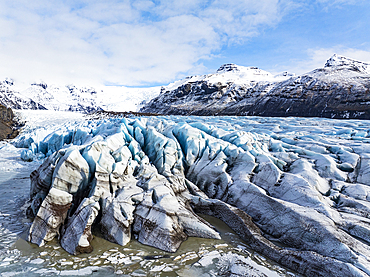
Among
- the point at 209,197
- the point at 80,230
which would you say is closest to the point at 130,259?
the point at 80,230

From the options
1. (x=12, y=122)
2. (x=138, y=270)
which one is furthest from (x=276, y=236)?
(x=12, y=122)

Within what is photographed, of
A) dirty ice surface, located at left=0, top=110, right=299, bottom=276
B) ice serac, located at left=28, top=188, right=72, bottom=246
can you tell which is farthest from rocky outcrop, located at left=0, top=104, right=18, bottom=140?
dirty ice surface, located at left=0, top=110, right=299, bottom=276

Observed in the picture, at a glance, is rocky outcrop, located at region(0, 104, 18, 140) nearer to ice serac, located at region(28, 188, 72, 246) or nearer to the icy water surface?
ice serac, located at region(28, 188, 72, 246)

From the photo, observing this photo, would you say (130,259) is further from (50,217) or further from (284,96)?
(284,96)

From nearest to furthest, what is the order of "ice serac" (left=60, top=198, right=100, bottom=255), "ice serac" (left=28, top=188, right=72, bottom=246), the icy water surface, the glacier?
the icy water surface, "ice serac" (left=60, top=198, right=100, bottom=255), the glacier, "ice serac" (left=28, top=188, right=72, bottom=246)

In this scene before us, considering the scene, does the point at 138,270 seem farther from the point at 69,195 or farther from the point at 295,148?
the point at 295,148
